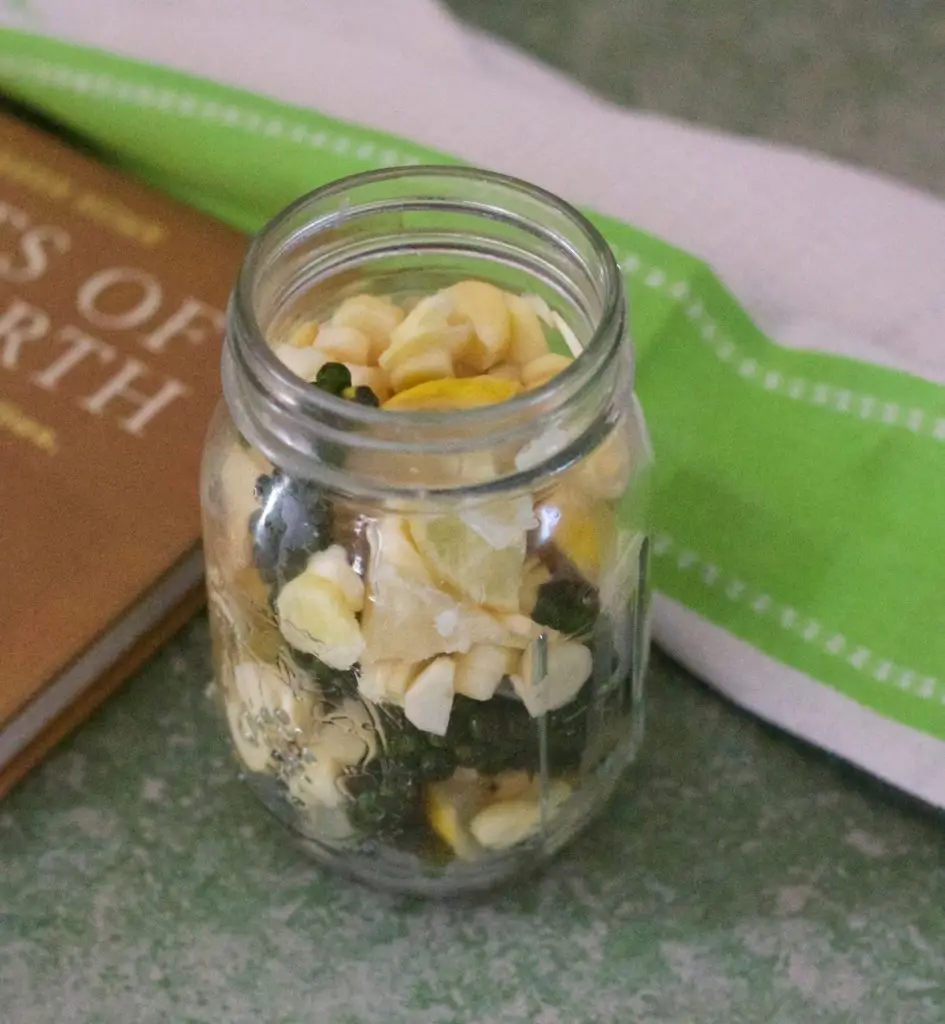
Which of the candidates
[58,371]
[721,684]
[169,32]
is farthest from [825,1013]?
[169,32]

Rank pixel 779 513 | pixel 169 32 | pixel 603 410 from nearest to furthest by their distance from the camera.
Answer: pixel 603 410 → pixel 779 513 → pixel 169 32

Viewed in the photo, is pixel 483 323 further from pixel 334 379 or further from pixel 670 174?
pixel 670 174

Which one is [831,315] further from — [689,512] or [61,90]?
[61,90]

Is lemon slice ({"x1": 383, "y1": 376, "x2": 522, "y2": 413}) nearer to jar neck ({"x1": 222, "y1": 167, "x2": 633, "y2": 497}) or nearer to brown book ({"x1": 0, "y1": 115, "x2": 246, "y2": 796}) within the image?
jar neck ({"x1": 222, "y1": 167, "x2": 633, "y2": 497})

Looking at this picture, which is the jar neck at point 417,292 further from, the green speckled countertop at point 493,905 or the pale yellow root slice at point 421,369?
the green speckled countertop at point 493,905

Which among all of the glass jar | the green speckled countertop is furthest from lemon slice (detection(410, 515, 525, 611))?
the green speckled countertop

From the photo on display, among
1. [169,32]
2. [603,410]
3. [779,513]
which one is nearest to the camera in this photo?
[603,410]

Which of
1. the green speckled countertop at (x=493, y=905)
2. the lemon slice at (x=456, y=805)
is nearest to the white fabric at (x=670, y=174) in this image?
the green speckled countertop at (x=493, y=905)

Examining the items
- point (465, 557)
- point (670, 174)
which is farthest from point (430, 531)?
point (670, 174)
